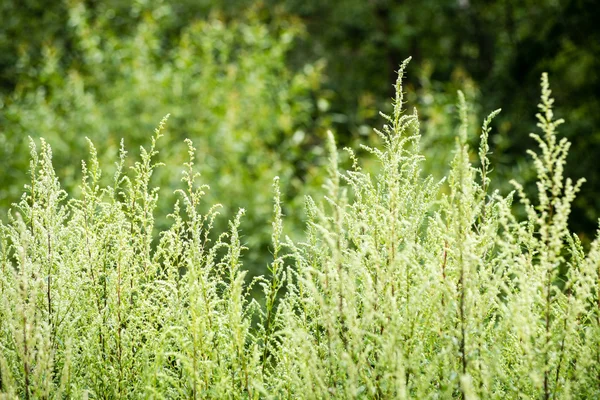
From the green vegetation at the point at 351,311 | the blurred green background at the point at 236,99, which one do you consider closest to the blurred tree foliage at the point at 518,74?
the blurred green background at the point at 236,99

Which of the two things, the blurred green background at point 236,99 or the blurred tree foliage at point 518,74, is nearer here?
the blurred tree foliage at point 518,74

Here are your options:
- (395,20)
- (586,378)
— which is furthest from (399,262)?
(395,20)

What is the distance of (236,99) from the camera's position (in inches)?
286

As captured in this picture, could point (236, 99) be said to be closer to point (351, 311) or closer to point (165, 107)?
point (165, 107)

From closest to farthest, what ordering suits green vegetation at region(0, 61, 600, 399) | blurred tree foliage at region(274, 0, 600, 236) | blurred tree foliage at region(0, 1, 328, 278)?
green vegetation at region(0, 61, 600, 399) < blurred tree foliage at region(274, 0, 600, 236) < blurred tree foliage at region(0, 1, 328, 278)

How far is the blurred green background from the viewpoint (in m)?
6.04

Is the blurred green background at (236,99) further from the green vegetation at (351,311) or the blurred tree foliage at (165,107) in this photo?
the green vegetation at (351,311)

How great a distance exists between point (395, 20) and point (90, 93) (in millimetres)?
6321

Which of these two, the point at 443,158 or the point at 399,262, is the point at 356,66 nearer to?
the point at 443,158

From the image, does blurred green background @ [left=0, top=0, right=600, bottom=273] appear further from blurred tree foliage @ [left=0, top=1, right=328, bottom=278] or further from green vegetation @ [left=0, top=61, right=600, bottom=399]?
green vegetation @ [left=0, top=61, right=600, bottom=399]

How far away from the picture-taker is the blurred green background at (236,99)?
6039mm

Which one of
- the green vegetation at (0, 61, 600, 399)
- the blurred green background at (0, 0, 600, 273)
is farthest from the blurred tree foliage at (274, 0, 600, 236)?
the green vegetation at (0, 61, 600, 399)

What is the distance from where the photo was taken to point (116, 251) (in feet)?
6.78

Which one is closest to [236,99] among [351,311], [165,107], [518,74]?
[165,107]
